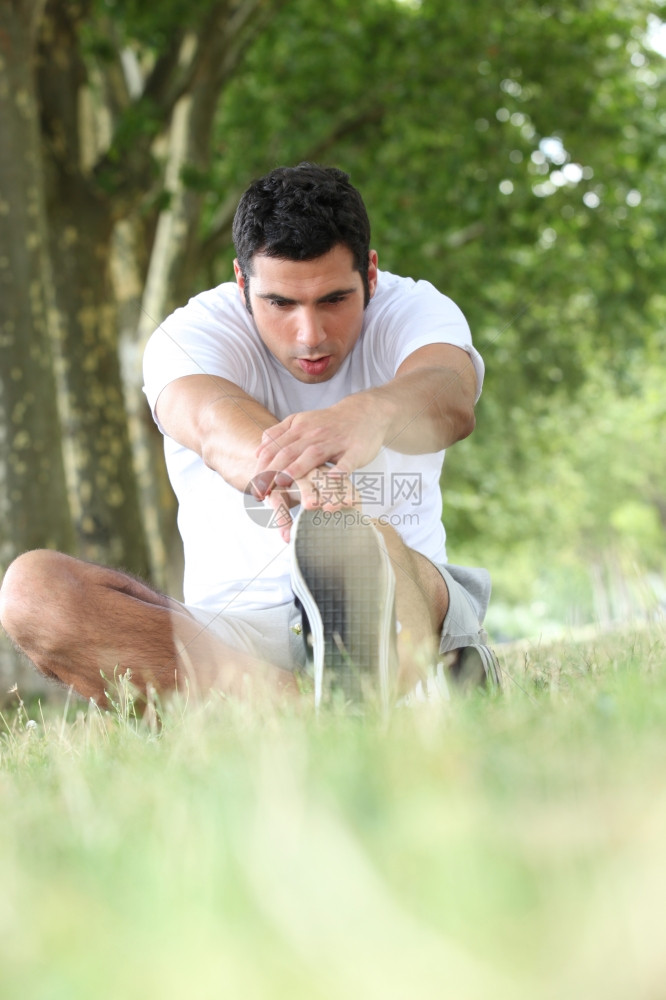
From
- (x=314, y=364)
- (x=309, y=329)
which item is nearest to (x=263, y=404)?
(x=314, y=364)

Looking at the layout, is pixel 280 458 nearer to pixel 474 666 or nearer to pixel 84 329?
pixel 474 666

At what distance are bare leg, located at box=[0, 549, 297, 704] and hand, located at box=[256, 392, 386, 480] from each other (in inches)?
29.7

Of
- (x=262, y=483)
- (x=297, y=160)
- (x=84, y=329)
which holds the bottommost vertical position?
(x=262, y=483)

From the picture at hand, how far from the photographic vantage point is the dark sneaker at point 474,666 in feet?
9.48

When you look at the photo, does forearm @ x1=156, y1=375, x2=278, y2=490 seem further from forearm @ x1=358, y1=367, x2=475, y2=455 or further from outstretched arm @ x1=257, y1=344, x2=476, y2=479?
forearm @ x1=358, y1=367, x2=475, y2=455

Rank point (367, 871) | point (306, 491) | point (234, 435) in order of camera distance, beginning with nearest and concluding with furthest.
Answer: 1. point (367, 871)
2. point (306, 491)
3. point (234, 435)

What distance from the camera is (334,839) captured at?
4.20ft

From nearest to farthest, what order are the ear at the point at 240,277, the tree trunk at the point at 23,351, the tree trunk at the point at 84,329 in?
the ear at the point at 240,277 < the tree trunk at the point at 23,351 < the tree trunk at the point at 84,329

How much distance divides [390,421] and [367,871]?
1795 millimetres

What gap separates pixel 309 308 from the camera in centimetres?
330

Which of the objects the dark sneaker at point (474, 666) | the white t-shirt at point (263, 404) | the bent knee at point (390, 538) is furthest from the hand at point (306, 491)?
the dark sneaker at point (474, 666)

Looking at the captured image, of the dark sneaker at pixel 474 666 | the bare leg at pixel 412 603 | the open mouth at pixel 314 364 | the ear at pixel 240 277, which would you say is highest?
the ear at pixel 240 277

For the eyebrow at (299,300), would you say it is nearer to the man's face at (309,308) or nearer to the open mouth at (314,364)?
the man's face at (309,308)

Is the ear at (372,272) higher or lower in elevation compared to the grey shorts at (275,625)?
higher
